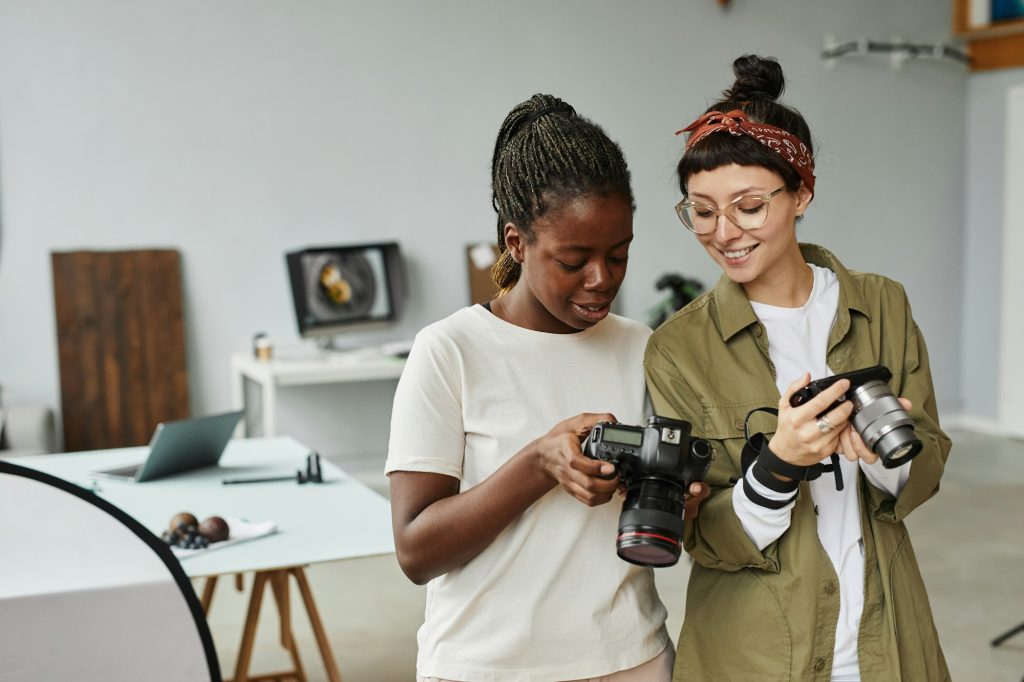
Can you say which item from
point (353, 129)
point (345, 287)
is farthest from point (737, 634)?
point (353, 129)

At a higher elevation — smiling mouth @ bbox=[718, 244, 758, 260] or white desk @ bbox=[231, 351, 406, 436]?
smiling mouth @ bbox=[718, 244, 758, 260]

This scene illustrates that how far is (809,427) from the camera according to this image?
1.10 meters

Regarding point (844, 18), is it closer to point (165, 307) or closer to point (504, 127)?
point (165, 307)

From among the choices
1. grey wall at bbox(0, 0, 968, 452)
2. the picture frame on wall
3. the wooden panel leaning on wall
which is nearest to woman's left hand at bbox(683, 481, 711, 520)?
grey wall at bbox(0, 0, 968, 452)

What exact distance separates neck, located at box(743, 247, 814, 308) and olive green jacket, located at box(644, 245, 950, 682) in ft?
0.17

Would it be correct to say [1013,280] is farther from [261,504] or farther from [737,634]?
[737,634]

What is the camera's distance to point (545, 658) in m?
1.20

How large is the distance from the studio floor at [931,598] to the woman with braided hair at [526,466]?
121cm

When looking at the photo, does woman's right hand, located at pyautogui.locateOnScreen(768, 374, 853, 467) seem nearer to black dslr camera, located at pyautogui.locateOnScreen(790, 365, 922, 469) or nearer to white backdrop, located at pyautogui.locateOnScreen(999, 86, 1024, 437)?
black dslr camera, located at pyautogui.locateOnScreen(790, 365, 922, 469)

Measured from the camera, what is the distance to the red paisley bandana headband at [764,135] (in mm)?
1312

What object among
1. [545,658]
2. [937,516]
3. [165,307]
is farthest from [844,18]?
[545,658]

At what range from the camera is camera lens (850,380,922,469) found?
106 centimetres

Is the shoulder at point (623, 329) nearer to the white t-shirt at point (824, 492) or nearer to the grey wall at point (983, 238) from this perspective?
the white t-shirt at point (824, 492)

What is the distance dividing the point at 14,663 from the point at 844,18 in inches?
270
